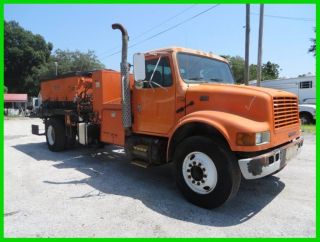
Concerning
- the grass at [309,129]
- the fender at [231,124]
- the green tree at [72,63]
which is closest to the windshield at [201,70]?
the fender at [231,124]

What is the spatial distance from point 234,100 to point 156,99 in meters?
1.52

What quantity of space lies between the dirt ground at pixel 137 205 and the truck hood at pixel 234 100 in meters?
1.40

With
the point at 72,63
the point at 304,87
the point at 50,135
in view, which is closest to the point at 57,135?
the point at 50,135

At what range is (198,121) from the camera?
4.14 meters

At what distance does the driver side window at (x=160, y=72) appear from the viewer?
4910mm

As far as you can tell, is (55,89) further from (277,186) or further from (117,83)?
(277,186)

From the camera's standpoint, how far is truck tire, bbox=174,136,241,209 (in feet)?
12.9

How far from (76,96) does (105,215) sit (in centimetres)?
460

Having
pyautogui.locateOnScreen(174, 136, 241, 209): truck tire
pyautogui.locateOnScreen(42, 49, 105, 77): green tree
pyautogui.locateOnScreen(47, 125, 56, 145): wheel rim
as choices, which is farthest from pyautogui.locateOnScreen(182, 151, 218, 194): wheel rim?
pyautogui.locateOnScreen(42, 49, 105, 77): green tree

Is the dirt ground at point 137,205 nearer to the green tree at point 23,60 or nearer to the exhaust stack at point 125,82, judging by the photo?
the exhaust stack at point 125,82

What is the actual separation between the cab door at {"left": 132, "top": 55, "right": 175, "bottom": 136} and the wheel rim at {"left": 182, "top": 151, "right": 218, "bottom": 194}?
0.84 m

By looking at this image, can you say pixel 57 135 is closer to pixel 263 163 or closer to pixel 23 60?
pixel 263 163

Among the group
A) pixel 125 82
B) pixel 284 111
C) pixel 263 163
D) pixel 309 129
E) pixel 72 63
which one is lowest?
pixel 309 129

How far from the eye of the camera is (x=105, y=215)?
3.99 meters
